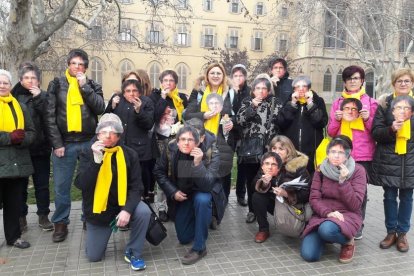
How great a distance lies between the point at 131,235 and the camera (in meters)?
4.07

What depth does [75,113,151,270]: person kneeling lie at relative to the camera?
13.0 feet

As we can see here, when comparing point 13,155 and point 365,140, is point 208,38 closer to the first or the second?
point 365,140

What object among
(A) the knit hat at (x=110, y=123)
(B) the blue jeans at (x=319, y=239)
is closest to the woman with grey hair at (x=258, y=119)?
(B) the blue jeans at (x=319, y=239)

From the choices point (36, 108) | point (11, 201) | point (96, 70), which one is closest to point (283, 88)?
point (36, 108)

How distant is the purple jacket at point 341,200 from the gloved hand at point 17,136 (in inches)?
127

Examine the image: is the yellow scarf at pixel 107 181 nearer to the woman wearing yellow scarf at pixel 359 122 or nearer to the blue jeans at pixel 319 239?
the blue jeans at pixel 319 239

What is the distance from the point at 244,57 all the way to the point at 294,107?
2753 centimetres

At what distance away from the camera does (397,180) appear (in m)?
4.33

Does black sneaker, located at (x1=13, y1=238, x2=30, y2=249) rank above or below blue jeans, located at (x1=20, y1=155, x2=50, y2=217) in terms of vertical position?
below

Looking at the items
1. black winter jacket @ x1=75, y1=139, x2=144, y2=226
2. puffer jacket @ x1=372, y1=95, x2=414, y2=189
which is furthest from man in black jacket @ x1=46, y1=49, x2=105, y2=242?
puffer jacket @ x1=372, y1=95, x2=414, y2=189

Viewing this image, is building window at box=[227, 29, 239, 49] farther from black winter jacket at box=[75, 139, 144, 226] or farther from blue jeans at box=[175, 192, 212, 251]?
black winter jacket at box=[75, 139, 144, 226]

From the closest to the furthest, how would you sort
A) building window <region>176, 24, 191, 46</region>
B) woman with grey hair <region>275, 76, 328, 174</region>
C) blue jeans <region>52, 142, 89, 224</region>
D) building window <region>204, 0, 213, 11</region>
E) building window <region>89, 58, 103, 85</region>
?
blue jeans <region>52, 142, 89, 224</region>
woman with grey hair <region>275, 76, 328, 174</region>
building window <region>89, 58, 103, 85</region>
building window <region>204, 0, 213, 11</region>
building window <region>176, 24, 191, 46</region>

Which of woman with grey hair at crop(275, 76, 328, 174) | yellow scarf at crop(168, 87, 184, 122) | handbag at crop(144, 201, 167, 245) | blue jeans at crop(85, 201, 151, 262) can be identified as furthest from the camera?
yellow scarf at crop(168, 87, 184, 122)

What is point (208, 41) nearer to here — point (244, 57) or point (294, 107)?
point (244, 57)
